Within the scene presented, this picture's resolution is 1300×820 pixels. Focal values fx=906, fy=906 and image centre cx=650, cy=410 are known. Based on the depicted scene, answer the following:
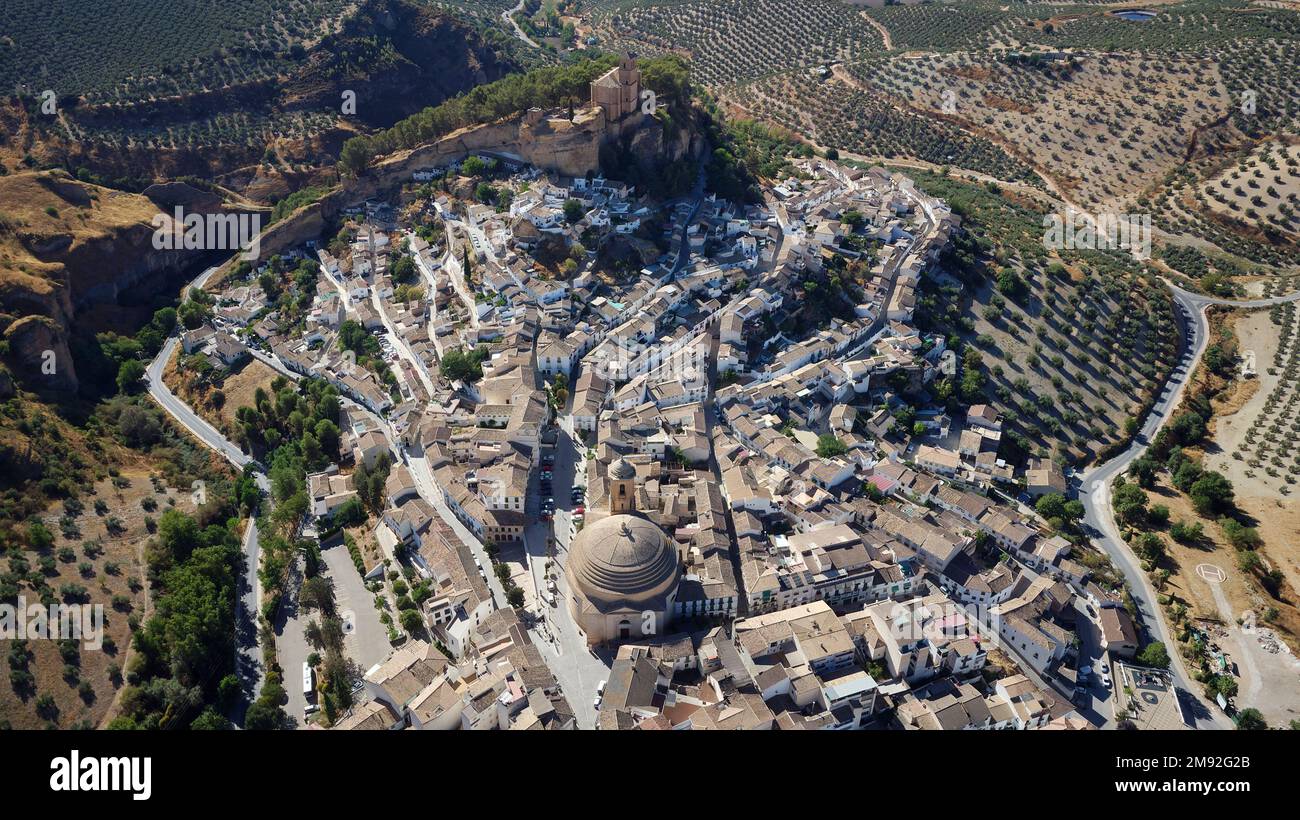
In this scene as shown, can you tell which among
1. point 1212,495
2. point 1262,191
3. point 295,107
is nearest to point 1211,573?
point 1212,495

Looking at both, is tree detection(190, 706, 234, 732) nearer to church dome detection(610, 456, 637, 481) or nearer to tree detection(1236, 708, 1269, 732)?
church dome detection(610, 456, 637, 481)

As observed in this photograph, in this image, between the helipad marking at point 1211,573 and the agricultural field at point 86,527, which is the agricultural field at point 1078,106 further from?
the agricultural field at point 86,527

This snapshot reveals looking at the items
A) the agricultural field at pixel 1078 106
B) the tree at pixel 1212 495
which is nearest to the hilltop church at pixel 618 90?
the agricultural field at pixel 1078 106

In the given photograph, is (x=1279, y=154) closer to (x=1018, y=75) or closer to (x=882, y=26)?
(x=1018, y=75)

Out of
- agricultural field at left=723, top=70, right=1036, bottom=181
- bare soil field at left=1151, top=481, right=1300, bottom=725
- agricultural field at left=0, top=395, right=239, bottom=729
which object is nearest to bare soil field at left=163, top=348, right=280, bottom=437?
agricultural field at left=0, top=395, right=239, bottom=729

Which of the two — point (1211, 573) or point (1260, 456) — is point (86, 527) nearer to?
point (1211, 573)

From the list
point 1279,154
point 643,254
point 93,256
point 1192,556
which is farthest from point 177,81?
point 1279,154
